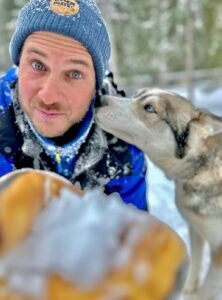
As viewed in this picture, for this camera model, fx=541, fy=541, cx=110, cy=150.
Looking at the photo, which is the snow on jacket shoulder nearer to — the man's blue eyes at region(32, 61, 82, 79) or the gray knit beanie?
the gray knit beanie

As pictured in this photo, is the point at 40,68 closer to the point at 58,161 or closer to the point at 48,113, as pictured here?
the point at 48,113

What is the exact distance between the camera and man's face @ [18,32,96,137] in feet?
5.34

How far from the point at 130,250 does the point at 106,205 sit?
6 centimetres

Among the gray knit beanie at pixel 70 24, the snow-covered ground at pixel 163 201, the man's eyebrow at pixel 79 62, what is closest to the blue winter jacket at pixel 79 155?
the gray knit beanie at pixel 70 24

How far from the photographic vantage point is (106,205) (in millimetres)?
549

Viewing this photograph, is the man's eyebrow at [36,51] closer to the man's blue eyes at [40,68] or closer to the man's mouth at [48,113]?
the man's blue eyes at [40,68]

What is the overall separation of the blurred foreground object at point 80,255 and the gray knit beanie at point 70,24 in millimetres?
1319

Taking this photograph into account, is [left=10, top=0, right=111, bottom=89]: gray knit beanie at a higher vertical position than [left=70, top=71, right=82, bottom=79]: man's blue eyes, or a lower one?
higher

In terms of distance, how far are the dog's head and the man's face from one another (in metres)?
0.45

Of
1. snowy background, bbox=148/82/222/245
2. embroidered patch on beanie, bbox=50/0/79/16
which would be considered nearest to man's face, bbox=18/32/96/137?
embroidered patch on beanie, bbox=50/0/79/16

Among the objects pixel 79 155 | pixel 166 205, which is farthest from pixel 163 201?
pixel 79 155

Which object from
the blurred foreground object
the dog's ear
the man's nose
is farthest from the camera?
the dog's ear

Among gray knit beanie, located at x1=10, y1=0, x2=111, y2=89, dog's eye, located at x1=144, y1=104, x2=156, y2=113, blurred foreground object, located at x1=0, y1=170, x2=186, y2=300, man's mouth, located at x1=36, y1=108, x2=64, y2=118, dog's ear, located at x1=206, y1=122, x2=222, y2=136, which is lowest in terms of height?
dog's ear, located at x1=206, y1=122, x2=222, y2=136

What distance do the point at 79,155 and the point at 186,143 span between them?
0.49 m
